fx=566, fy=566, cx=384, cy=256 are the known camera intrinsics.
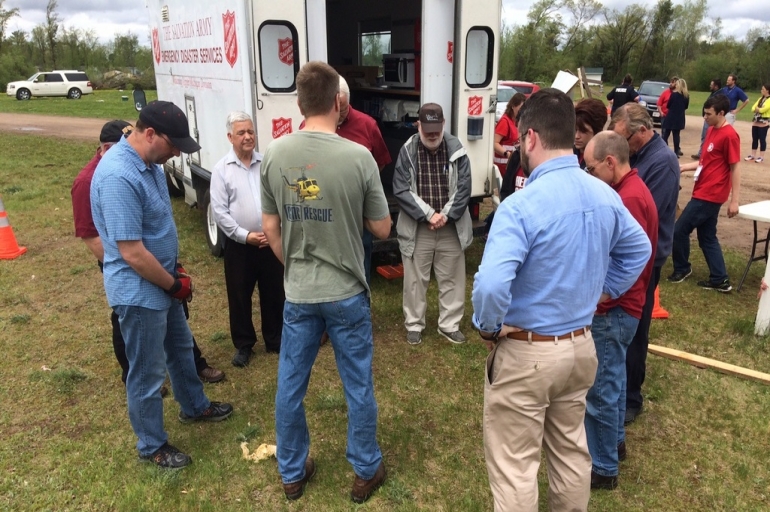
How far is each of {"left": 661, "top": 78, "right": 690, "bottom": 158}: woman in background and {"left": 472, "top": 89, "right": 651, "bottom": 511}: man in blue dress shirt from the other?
482 inches

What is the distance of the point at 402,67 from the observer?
6.80m

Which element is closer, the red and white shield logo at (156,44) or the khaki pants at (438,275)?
the khaki pants at (438,275)

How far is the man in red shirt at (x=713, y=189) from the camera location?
5.33m

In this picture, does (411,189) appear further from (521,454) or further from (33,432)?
(33,432)

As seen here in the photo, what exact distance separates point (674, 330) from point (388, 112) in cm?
413

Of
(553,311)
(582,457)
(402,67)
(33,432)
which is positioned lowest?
(33,432)

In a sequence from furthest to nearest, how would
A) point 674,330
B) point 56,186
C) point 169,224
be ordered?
point 56,186
point 674,330
point 169,224

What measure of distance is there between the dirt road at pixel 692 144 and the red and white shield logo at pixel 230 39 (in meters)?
6.13

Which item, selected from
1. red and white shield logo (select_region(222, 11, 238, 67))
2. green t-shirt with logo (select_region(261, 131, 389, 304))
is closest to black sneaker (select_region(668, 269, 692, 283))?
green t-shirt with logo (select_region(261, 131, 389, 304))

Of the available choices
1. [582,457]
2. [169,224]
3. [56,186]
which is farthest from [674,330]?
[56,186]

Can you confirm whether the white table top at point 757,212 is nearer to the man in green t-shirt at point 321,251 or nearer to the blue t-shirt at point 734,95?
the man in green t-shirt at point 321,251

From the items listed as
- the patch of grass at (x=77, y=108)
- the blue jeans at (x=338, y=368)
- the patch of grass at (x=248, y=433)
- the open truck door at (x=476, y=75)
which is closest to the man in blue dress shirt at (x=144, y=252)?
the patch of grass at (x=248, y=433)

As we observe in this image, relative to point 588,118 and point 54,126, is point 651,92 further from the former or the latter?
point 54,126

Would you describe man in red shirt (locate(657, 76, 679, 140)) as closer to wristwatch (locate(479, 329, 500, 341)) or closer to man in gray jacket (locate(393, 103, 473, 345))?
man in gray jacket (locate(393, 103, 473, 345))
